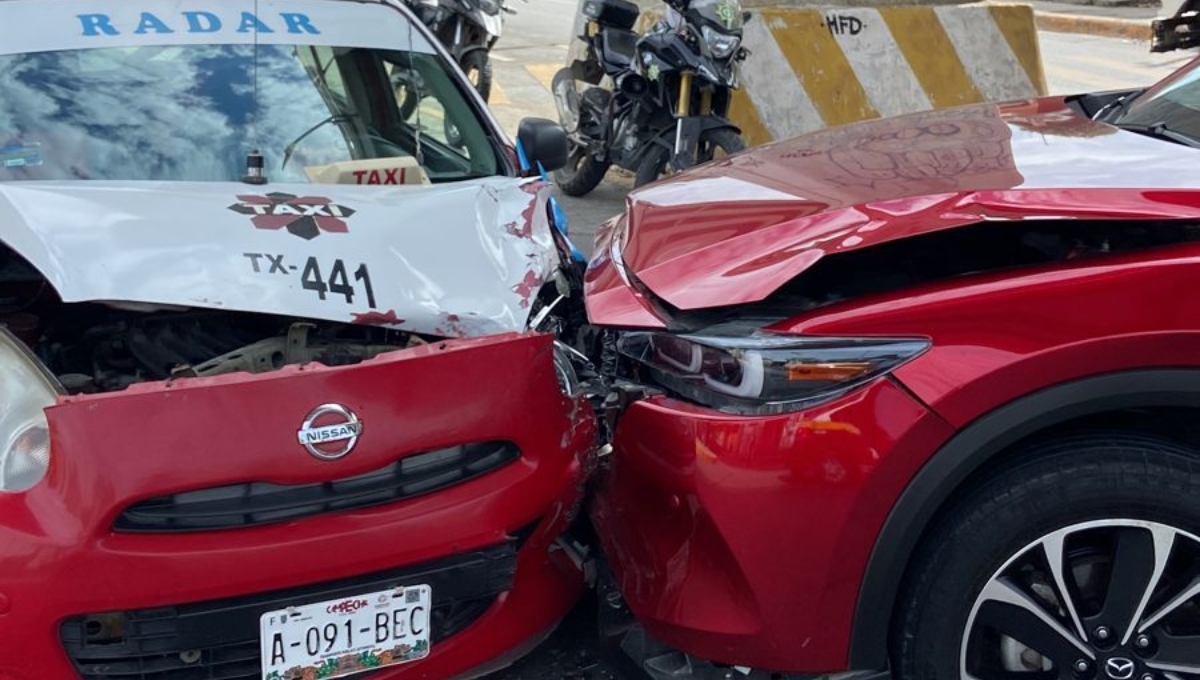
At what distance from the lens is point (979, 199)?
242 centimetres

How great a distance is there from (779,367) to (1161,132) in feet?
4.51

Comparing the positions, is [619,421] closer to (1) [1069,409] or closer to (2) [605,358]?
(2) [605,358]

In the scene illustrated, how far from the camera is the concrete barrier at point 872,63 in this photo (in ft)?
25.2

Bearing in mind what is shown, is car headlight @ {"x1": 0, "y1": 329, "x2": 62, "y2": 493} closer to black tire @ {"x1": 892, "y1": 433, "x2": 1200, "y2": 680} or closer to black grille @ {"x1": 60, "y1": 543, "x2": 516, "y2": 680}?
black grille @ {"x1": 60, "y1": 543, "x2": 516, "y2": 680}

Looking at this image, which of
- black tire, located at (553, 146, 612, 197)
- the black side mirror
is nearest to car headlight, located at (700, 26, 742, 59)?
black tire, located at (553, 146, 612, 197)

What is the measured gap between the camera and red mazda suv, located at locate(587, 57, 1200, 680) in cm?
221

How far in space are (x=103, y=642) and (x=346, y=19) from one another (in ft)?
7.72

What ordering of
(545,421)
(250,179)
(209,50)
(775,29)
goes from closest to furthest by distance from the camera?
(545,421) → (250,179) → (209,50) → (775,29)

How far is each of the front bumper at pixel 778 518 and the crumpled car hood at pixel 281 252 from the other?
0.70 m

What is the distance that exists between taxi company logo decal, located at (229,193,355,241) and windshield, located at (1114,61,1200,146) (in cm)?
209

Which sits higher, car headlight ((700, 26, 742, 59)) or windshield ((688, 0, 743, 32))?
windshield ((688, 0, 743, 32))

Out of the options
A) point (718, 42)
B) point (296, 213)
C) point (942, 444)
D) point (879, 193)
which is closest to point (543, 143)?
point (296, 213)

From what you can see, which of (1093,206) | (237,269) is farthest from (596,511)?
(1093,206)

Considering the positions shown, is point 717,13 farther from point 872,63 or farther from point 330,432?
point 330,432
